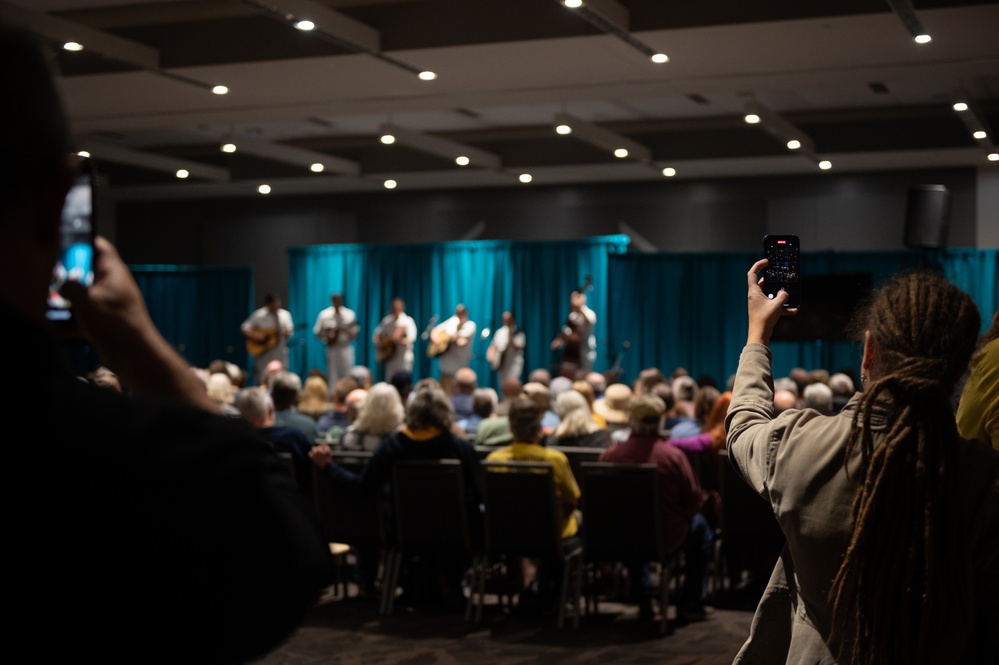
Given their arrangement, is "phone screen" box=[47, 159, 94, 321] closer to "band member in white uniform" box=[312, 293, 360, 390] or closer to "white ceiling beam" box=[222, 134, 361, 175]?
"white ceiling beam" box=[222, 134, 361, 175]

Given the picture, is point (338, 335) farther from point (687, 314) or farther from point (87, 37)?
point (87, 37)

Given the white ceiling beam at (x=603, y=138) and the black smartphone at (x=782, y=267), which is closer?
the black smartphone at (x=782, y=267)

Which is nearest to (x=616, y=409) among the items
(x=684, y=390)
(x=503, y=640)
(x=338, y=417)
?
(x=684, y=390)

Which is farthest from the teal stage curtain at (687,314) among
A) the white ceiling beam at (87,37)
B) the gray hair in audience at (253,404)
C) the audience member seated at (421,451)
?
the gray hair in audience at (253,404)

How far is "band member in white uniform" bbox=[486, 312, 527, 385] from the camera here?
15.2m

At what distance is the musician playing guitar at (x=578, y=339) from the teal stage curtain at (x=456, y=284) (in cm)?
52

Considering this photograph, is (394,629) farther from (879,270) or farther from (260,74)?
(879,270)

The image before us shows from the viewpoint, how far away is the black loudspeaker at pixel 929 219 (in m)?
11.5

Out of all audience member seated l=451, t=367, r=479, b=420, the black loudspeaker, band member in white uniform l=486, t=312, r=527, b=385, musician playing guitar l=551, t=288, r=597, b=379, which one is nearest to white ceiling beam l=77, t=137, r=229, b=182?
band member in white uniform l=486, t=312, r=527, b=385

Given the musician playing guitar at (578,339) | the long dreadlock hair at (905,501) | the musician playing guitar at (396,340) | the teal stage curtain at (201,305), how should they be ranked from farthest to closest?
the teal stage curtain at (201,305)
the musician playing guitar at (396,340)
the musician playing guitar at (578,339)
the long dreadlock hair at (905,501)

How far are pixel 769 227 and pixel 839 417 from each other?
13909mm

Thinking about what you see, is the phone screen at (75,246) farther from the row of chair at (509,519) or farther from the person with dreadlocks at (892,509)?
the row of chair at (509,519)

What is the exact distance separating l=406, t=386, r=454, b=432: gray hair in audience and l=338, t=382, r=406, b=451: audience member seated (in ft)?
2.41

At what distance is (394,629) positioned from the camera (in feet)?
19.3
